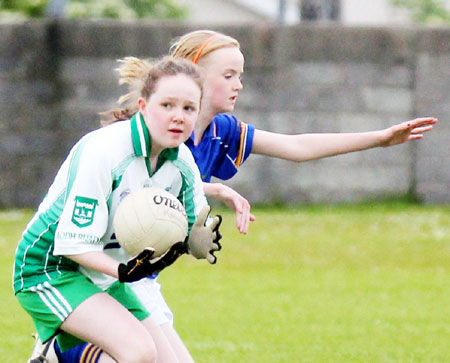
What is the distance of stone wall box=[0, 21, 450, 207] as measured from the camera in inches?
583

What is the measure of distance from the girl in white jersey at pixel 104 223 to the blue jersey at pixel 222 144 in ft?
2.98

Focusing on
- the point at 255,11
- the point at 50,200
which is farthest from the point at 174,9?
the point at 50,200

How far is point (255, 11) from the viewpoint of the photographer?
35.3m

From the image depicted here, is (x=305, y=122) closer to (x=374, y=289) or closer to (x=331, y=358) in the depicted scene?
(x=374, y=289)

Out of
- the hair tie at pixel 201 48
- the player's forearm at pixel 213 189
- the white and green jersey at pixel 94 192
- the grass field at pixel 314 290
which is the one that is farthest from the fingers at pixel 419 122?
the grass field at pixel 314 290

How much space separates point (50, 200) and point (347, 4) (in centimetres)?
3514

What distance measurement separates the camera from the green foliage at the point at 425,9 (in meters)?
32.2

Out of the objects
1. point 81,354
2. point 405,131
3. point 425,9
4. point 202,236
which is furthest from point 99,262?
point 425,9

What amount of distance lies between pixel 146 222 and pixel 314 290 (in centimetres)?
533

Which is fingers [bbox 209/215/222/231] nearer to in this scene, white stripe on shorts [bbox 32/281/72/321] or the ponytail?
the ponytail

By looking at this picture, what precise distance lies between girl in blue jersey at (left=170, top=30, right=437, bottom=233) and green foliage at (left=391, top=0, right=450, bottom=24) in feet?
85.5

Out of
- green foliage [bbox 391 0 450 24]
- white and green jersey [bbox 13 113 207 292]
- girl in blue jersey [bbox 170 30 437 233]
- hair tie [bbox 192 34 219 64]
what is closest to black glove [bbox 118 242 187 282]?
white and green jersey [bbox 13 113 207 292]

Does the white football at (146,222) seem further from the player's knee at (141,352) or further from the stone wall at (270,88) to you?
the stone wall at (270,88)

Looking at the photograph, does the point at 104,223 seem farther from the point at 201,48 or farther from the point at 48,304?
the point at 201,48
